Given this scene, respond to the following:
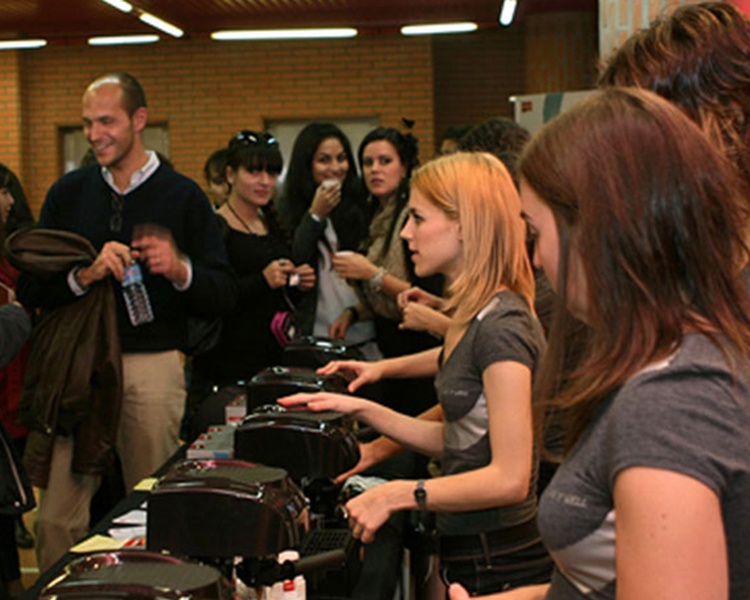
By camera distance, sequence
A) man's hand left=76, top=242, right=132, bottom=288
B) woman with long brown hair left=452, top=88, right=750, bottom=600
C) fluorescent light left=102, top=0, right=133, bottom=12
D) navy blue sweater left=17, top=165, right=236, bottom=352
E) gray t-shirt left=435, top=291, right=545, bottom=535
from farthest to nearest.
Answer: fluorescent light left=102, top=0, right=133, bottom=12
navy blue sweater left=17, top=165, right=236, bottom=352
man's hand left=76, top=242, right=132, bottom=288
gray t-shirt left=435, top=291, right=545, bottom=535
woman with long brown hair left=452, top=88, right=750, bottom=600

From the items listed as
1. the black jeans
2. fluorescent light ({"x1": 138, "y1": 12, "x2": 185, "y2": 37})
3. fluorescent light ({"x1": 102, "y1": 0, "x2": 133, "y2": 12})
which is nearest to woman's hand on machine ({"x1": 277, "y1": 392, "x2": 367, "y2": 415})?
the black jeans

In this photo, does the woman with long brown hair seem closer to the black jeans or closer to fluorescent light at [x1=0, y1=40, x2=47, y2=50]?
the black jeans

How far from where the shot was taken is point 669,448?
91 cm

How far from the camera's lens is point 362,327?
436 cm

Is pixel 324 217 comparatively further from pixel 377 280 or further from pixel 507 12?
pixel 507 12

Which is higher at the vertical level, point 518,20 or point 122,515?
point 518,20

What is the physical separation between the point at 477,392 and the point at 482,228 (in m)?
0.38

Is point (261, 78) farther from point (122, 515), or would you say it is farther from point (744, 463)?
point (744, 463)

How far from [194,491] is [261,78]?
10068 millimetres

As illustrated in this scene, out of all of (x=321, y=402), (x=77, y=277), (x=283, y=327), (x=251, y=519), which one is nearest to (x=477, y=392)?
(x=321, y=402)

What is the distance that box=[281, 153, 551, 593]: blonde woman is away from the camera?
Result: 1.91 metres

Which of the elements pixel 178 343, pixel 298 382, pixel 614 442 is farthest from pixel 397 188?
pixel 614 442

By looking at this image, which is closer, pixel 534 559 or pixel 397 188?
pixel 534 559

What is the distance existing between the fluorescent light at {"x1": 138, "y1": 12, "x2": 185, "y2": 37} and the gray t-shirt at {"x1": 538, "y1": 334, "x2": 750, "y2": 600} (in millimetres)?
9012
